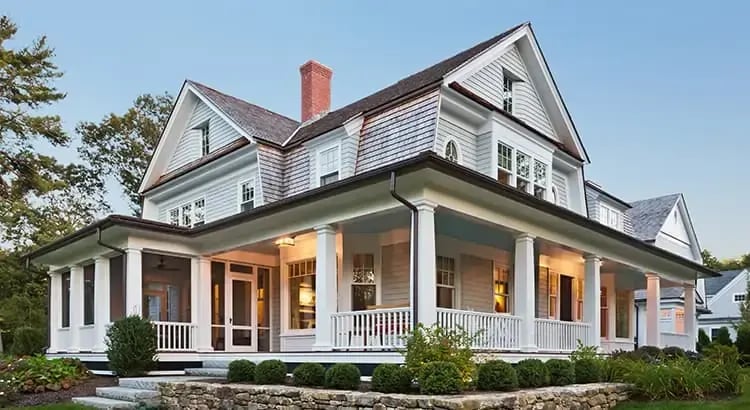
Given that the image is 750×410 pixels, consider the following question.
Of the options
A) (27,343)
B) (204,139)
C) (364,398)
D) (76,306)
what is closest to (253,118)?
(204,139)

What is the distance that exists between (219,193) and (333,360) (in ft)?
26.2

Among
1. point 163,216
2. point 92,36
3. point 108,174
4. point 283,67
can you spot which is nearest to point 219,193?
point 163,216

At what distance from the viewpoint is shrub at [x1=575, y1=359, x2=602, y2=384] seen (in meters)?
9.65

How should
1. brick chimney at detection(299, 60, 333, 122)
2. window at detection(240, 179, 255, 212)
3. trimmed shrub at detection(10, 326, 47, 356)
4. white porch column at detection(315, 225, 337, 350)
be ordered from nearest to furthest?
white porch column at detection(315, 225, 337, 350) → window at detection(240, 179, 255, 212) → trimmed shrub at detection(10, 326, 47, 356) → brick chimney at detection(299, 60, 333, 122)

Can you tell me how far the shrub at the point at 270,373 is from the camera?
9070 mm

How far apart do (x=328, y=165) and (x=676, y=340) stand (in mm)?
13835

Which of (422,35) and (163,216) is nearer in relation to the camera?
(163,216)

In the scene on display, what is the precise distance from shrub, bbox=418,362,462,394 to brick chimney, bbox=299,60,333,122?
39.9 ft

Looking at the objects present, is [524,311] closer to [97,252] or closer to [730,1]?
[97,252]

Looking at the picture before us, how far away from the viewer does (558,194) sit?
16203mm

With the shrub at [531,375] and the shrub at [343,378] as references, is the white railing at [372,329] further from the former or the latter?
the shrub at [531,375]

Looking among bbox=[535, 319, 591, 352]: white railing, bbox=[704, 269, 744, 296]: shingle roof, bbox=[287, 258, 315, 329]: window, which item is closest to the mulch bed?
bbox=[287, 258, 315, 329]: window

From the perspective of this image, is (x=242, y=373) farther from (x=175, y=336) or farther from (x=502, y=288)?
(x=502, y=288)

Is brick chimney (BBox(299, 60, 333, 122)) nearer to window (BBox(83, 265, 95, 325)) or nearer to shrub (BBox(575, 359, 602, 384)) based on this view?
window (BBox(83, 265, 95, 325))
